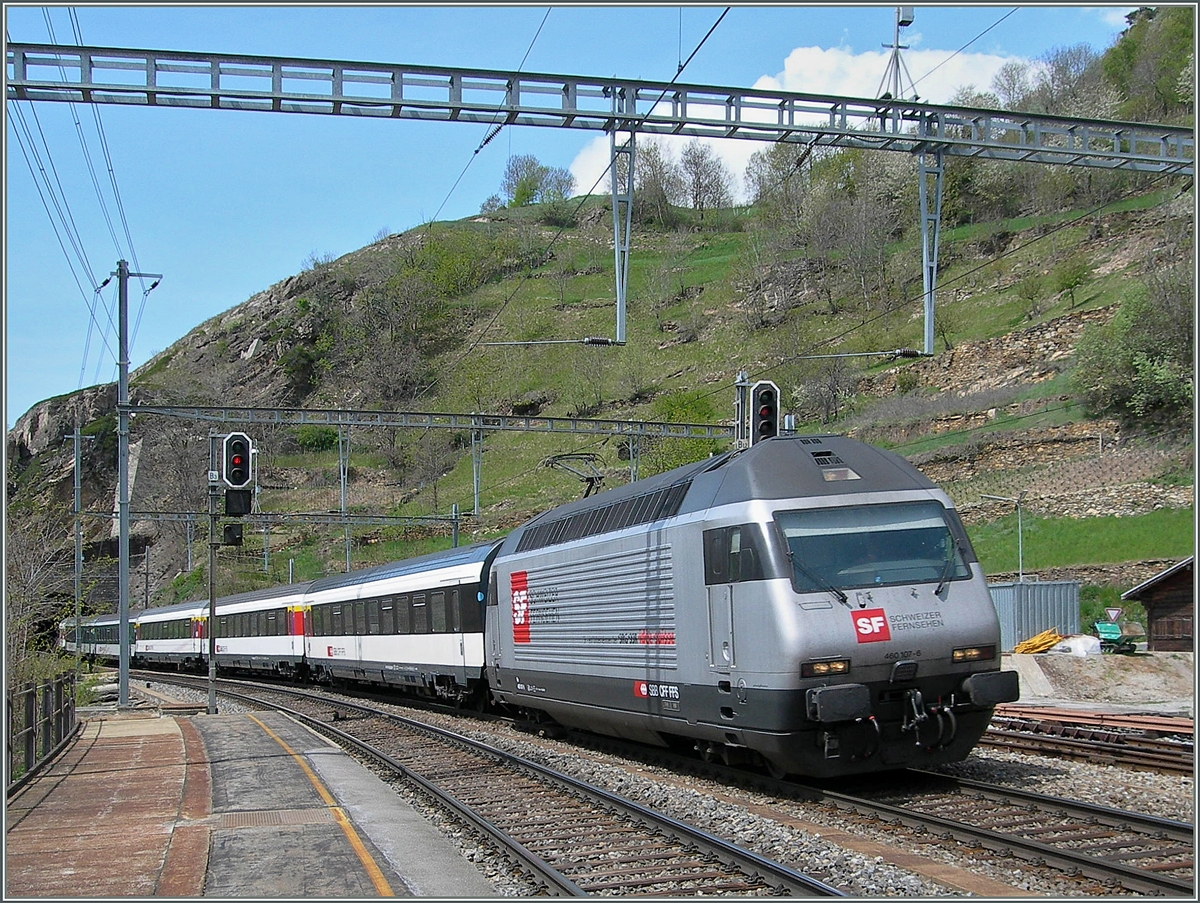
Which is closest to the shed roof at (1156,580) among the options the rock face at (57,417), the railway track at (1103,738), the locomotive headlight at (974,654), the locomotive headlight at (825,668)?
the railway track at (1103,738)

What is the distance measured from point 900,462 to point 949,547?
129 centimetres

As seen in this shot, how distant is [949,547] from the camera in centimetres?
1149

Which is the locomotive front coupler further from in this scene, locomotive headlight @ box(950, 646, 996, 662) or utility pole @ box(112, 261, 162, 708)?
utility pole @ box(112, 261, 162, 708)

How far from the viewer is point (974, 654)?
11062 millimetres

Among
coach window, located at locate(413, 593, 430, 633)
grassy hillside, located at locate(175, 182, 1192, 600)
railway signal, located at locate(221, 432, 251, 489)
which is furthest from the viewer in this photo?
grassy hillside, located at locate(175, 182, 1192, 600)

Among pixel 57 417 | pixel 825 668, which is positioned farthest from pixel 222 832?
pixel 57 417

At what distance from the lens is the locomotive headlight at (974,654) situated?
10992 millimetres

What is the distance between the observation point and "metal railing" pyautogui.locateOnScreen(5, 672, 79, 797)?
1383 centimetres

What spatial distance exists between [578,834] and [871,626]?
3342 mm

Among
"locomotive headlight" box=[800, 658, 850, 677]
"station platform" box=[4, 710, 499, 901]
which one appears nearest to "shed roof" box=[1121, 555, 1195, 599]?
"station platform" box=[4, 710, 499, 901]

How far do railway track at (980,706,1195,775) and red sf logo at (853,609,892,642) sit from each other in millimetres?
3830

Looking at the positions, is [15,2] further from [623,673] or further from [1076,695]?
[1076,695]

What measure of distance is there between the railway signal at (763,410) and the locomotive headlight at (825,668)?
9714 millimetres

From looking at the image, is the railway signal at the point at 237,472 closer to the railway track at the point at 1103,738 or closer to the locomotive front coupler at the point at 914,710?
the railway track at the point at 1103,738
